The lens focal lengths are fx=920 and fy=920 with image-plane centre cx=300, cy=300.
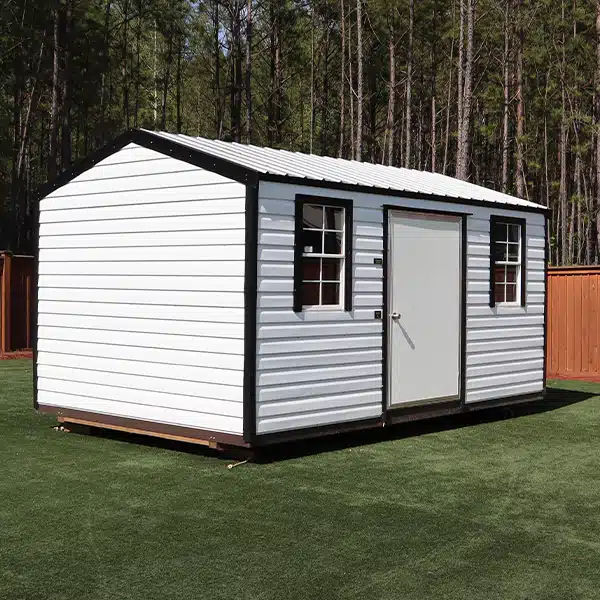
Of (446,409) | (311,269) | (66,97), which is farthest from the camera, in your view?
(66,97)

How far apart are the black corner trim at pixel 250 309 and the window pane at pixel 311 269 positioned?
0.65 meters

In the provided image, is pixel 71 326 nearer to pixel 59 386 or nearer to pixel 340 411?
pixel 59 386

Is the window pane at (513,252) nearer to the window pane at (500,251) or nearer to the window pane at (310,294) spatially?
the window pane at (500,251)

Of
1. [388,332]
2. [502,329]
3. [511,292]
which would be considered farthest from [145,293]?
[511,292]

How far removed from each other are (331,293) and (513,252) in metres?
3.10

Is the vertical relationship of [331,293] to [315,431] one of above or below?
above

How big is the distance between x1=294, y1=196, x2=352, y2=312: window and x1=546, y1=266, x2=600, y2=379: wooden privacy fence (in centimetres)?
724

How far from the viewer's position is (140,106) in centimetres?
3944

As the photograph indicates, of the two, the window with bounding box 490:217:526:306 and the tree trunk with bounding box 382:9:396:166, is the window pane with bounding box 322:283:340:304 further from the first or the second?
the tree trunk with bounding box 382:9:396:166

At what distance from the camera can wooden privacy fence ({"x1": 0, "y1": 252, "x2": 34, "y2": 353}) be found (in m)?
16.3

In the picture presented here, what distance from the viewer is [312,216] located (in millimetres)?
7770

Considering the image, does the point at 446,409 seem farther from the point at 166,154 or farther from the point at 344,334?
the point at 166,154

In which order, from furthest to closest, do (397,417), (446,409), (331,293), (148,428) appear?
(446,409)
(397,417)
(331,293)
(148,428)

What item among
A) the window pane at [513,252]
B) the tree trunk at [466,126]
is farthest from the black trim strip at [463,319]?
the tree trunk at [466,126]
